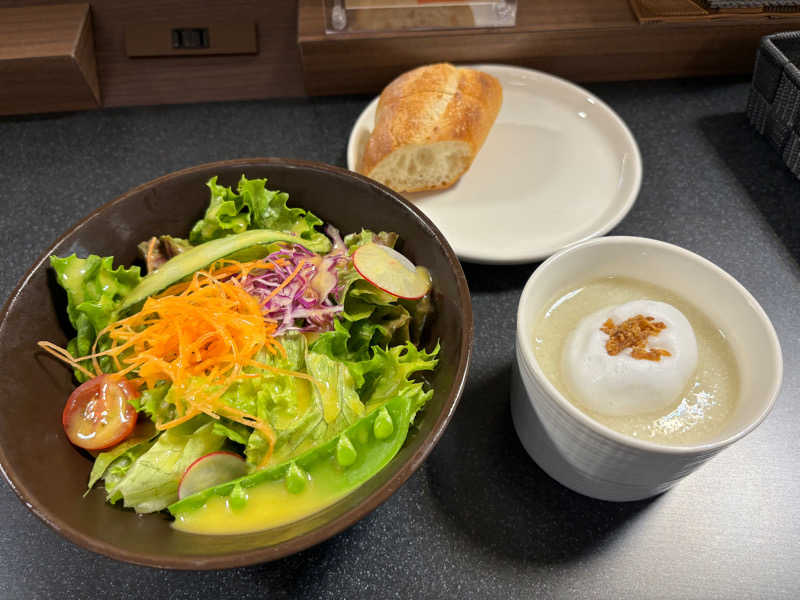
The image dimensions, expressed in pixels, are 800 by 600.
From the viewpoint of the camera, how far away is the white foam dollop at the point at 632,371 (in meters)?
0.72

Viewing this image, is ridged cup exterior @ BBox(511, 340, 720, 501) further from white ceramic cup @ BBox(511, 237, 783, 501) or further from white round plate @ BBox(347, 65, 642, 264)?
white round plate @ BBox(347, 65, 642, 264)

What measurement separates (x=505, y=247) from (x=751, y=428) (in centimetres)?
56

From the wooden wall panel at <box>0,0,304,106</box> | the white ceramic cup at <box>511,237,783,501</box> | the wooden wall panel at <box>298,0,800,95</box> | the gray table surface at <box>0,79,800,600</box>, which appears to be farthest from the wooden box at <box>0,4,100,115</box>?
the white ceramic cup at <box>511,237,783,501</box>

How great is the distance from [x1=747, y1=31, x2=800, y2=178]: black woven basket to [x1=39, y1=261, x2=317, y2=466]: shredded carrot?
111 centimetres

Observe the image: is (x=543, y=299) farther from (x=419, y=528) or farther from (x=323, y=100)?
(x=323, y=100)

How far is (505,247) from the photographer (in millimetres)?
1115

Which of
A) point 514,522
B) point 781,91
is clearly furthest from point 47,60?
point 781,91

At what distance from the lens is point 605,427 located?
66 cm

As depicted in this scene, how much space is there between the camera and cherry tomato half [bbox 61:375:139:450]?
76 cm

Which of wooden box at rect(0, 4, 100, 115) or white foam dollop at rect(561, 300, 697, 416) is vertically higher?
wooden box at rect(0, 4, 100, 115)

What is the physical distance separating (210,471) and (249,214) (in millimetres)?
397

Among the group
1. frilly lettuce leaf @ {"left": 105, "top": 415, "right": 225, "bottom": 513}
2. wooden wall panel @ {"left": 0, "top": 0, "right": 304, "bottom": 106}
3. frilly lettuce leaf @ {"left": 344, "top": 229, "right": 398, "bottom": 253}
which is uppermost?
wooden wall panel @ {"left": 0, "top": 0, "right": 304, "bottom": 106}

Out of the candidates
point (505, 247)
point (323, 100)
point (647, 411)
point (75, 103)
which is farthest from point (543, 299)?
point (75, 103)

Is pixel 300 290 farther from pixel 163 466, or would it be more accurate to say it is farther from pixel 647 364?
pixel 647 364
